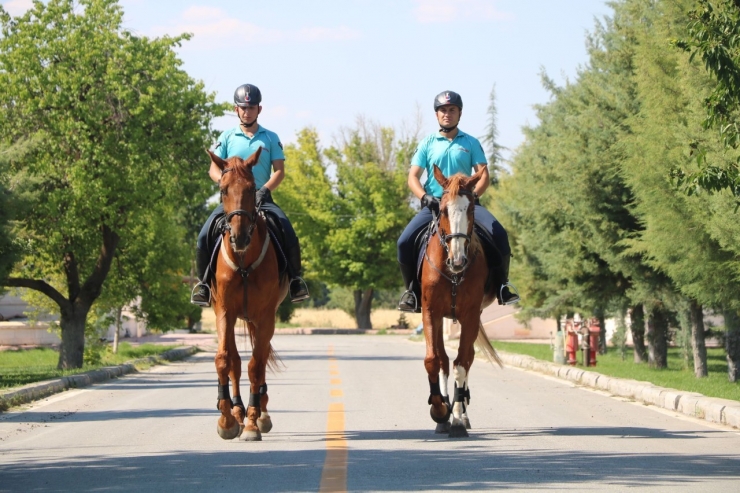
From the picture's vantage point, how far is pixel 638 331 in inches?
1270

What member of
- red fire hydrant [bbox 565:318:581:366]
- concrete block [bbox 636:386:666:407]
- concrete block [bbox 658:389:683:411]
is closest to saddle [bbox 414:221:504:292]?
concrete block [bbox 658:389:683:411]

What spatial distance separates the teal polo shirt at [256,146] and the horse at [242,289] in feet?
3.28

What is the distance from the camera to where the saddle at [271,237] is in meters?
12.0

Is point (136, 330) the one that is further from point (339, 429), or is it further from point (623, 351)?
point (339, 429)

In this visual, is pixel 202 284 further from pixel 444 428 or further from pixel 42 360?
pixel 42 360

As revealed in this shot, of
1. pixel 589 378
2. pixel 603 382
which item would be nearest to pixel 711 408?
pixel 603 382

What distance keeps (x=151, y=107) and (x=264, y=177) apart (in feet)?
67.6

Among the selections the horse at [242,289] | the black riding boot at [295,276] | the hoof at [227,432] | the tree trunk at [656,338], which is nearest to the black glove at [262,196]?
the horse at [242,289]

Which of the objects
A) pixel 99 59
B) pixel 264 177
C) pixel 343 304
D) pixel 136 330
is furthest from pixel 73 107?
pixel 343 304

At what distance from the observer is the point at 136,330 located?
217 feet

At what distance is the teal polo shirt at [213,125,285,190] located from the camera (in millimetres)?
12648

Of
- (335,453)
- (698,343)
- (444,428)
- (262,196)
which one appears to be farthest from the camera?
(698,343)

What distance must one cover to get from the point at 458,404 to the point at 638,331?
2105 cm

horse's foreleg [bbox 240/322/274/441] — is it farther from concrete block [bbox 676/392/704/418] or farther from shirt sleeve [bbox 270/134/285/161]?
concrete block [bbox 676/392/704/418]
